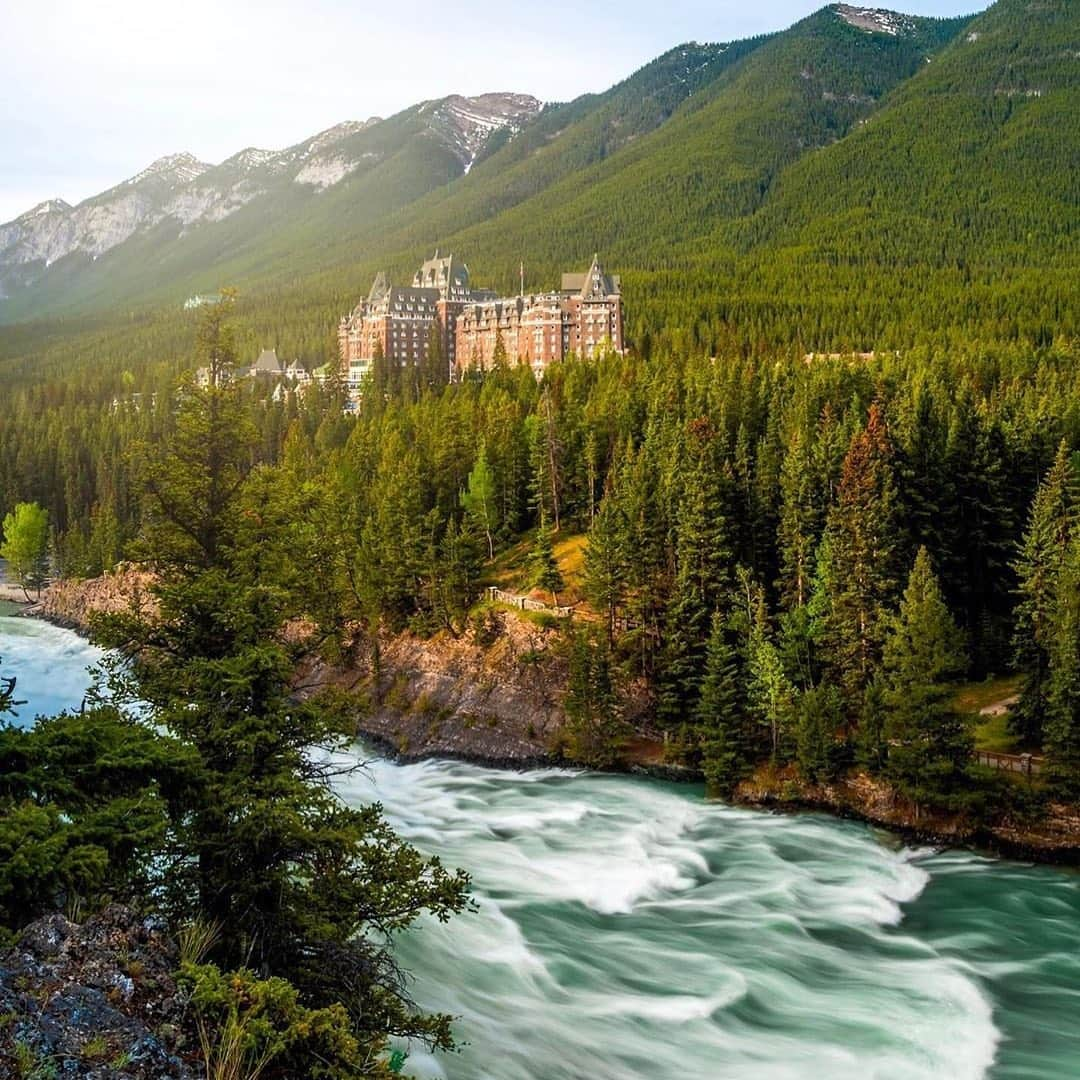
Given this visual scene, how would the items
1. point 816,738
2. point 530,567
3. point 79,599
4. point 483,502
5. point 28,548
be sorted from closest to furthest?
point 816,738 → point 530,567 → point 483,502 → point 79,599 → point 28,548

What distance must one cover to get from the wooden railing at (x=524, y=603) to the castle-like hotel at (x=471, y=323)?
253 ft

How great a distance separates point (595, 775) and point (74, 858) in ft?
128

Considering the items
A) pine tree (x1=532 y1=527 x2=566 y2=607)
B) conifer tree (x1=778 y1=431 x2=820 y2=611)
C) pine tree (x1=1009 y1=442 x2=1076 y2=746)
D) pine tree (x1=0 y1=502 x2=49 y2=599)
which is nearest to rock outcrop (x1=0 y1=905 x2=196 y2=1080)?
pine tree (x1=1009 y1=442 x2=1076 y2=746)

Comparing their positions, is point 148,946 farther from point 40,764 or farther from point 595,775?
point 595,775

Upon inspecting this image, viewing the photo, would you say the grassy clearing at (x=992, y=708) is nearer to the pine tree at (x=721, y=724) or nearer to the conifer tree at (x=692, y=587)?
the pine tree at (x=721, y=724)

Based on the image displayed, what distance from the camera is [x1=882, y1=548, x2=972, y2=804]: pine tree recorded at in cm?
3753

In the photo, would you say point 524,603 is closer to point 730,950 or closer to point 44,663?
point 730,950

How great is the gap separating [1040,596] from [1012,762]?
9.26 m

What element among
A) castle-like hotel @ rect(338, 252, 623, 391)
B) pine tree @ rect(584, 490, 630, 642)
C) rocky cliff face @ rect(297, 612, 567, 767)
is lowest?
rocky cliff face @ rect(297, 612, 567, 767)

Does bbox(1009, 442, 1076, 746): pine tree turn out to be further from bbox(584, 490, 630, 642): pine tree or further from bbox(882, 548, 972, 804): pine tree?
bbox(584, 490, 630, 642): pine tree

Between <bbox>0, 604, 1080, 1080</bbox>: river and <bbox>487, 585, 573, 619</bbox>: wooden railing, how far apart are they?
1673 cm

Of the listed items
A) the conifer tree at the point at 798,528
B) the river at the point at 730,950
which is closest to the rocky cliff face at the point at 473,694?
the river at the point at 730,950

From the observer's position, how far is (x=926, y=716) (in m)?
38.0

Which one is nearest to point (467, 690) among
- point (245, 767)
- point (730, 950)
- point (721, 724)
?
point (721, 724)
